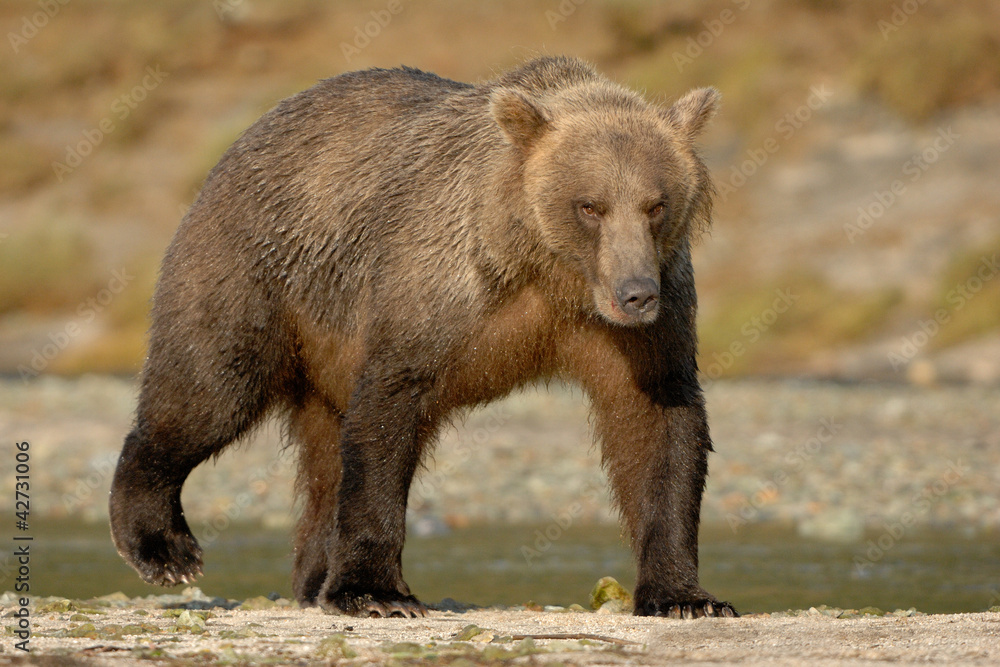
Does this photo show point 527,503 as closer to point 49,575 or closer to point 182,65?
point 49,575

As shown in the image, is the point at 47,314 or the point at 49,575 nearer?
the point at 49,575

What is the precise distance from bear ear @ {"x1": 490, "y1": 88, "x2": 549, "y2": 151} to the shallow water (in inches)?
105

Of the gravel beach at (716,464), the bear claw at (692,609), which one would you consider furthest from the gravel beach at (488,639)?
the gravel beach at (716,464)

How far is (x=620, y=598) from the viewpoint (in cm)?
652

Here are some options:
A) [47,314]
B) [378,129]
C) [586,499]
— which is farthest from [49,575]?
[47,314]

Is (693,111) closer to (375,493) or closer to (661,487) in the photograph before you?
(661,487)

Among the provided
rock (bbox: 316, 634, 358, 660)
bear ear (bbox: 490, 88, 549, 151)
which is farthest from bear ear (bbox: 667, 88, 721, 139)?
rock (bbox: 316, 634, 358, 660)

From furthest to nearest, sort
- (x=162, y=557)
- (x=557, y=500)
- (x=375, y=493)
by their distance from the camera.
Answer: (x=557, y=500)
(x=162, y=557)
(x=375, y=493)

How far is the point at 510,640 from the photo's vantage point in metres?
4.79

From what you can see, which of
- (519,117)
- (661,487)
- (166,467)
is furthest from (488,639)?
(166,467)

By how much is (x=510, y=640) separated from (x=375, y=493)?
4.16 ft

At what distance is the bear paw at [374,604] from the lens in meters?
5.79

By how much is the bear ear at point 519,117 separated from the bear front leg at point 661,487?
117 cm

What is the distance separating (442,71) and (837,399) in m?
13.8
